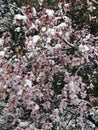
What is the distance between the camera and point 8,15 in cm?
685

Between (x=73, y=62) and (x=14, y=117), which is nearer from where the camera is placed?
(x=73, y=62)

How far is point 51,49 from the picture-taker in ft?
14.9

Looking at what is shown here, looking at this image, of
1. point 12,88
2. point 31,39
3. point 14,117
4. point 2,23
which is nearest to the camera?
point 31,39

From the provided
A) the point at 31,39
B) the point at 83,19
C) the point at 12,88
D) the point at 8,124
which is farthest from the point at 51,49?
the point at 8,124

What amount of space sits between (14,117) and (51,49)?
5.18ft

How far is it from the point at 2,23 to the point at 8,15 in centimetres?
21

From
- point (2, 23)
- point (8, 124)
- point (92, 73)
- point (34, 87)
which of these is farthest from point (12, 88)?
point (2, 23)

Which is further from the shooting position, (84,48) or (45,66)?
(45,66)

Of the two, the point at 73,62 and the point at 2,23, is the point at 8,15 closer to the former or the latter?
the point at 2,23

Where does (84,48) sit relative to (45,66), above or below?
above

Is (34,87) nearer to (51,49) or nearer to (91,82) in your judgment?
(51,49)

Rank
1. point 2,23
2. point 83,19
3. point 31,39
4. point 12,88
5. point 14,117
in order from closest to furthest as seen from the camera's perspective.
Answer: point 31,39 → point 12,88 → point 14,117 → point 83,19 → point 2,23

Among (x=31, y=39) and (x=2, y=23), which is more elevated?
(x=31, y=39)

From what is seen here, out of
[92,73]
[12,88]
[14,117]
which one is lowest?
[14,117]
